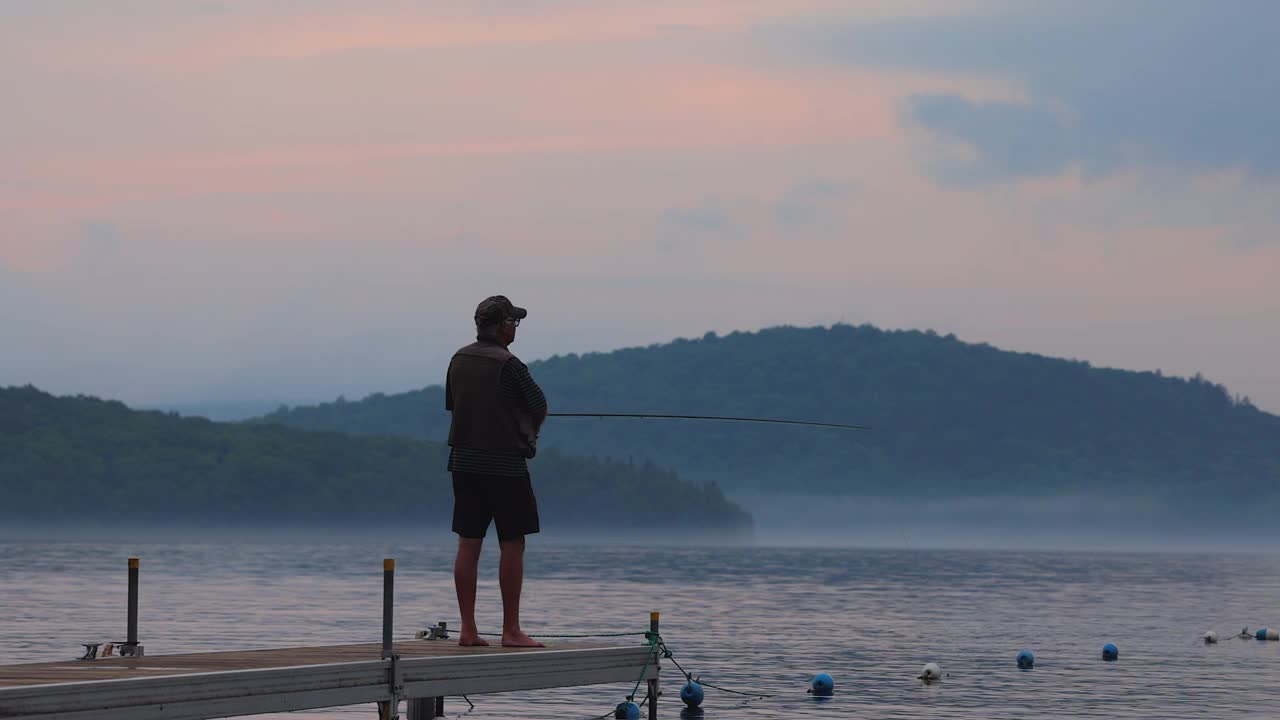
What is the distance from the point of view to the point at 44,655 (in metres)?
28.3

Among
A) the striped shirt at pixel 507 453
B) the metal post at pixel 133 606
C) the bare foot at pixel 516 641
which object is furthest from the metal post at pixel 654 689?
the metal post at pixel 133 606

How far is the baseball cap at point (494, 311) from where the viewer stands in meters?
15.4

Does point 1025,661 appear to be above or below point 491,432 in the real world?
below

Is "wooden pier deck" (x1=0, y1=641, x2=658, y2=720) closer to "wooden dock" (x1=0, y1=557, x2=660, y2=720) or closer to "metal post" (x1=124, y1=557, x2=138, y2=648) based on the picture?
"wooden dock" (x1=0, y1=557, x2=660, y2=720)

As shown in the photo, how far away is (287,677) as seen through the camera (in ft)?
46.2

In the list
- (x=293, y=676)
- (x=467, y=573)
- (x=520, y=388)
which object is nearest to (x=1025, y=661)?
(x=467, y=573)

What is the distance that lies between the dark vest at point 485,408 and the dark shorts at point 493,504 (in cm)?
26

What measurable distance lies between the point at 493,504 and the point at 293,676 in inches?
85.7

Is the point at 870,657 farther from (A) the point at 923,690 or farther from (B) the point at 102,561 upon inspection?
(B) the point at 102,561

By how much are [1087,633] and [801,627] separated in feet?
20.1

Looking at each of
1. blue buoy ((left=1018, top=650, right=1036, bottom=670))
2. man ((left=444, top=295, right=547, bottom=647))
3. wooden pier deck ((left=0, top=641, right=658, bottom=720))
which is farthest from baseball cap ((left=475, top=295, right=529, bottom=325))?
blue buoy ((left=1018, top=650, right=1036, bottom=670))

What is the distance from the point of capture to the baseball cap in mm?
15367

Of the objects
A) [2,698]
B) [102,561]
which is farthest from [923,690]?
[102,561]

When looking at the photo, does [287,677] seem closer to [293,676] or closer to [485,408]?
[293,676]
